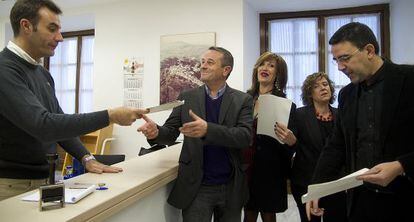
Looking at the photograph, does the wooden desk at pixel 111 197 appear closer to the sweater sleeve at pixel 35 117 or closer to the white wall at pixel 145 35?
the sweater sleeve at pixel 35 117

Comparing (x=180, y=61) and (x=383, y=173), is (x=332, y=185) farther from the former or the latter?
(x=180, y=61)

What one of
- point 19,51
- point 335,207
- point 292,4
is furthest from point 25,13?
point 292,4

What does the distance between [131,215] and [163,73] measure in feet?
12.0

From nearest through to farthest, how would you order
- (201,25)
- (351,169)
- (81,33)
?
1. (351,169)
2. (201,25)
3. (81,33)

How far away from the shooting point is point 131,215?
1.44 metres

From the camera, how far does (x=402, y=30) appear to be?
4352mm

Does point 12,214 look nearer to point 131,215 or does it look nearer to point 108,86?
point 131,215

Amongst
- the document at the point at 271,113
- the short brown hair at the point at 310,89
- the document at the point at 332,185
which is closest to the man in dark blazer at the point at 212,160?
the document at the point at 271,113

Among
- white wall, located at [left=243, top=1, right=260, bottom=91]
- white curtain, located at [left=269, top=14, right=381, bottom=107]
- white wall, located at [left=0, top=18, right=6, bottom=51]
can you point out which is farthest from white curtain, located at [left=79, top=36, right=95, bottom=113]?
white curtain, located at [left=269, top=14, right=381, bottom=107]

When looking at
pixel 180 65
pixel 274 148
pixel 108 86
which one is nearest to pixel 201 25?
pixel 180 65

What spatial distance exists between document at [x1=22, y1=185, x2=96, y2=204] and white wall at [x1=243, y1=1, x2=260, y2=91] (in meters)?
3.49

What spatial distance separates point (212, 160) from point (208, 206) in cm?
25

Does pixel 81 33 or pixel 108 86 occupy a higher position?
pixel 81 33

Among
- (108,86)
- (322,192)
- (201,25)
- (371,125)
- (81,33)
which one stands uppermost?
(81,33)
